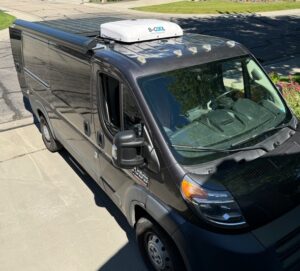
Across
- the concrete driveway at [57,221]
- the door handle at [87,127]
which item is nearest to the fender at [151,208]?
the concrete driveway at [57,221]

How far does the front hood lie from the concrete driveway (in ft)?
5.19

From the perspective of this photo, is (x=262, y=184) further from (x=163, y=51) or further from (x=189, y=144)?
(x=163, y=51)

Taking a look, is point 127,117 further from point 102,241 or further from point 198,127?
point 102,241

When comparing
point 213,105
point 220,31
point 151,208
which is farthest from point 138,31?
point 220,31

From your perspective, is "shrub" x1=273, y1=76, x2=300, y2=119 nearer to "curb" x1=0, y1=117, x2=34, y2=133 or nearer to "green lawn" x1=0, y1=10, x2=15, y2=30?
"curb" x1=0, y1=117, x2=34, y2=133

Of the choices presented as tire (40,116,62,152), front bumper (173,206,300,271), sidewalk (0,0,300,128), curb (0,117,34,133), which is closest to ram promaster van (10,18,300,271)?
front bumper (173,206,300,271)

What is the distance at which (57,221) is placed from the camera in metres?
4.69

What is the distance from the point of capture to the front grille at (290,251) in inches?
109

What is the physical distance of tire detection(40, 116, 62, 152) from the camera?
6220mm

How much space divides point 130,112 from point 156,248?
128 centimetres

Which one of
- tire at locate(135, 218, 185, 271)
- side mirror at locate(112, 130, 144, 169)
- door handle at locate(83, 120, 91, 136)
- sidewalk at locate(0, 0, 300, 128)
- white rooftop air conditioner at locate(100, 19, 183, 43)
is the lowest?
sidewalk at locate(0, 0, 300, 128)

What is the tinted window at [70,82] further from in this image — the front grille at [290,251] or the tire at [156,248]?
the front grille at [290,251]

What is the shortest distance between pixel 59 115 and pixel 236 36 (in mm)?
12381

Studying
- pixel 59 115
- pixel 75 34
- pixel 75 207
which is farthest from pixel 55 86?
pixel 75 207
